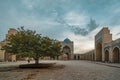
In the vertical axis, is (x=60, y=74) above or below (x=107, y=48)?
below

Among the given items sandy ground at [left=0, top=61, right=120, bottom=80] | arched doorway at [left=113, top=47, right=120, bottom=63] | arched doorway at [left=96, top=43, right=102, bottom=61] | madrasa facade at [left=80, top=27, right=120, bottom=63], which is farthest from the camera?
arched doorway at [left=96, top=43, right=102, bottom=61]

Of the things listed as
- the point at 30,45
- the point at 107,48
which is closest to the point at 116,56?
the point at 107,48

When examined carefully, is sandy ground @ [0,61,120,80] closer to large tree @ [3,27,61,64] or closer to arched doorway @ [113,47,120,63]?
large tree @ [3,27,61,64]

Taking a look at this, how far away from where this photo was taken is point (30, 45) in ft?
83.7

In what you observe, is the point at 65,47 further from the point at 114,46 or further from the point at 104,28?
the point at 114,46

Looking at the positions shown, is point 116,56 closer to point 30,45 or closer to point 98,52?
point 98,52

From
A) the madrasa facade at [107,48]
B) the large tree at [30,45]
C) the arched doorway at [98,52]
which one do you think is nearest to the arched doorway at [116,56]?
the madrasa facade at [107,48]

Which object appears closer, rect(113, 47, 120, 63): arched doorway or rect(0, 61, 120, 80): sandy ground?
rect(0, 61, 120, 80): sandy ground

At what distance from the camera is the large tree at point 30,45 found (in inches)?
960

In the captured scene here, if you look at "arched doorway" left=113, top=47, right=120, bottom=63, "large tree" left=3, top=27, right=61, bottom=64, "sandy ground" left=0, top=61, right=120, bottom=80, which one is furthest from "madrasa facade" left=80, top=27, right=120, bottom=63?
"sandy ground" left=0, top=61, right=120, bottom=80

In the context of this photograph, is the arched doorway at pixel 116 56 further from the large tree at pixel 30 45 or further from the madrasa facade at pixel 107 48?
the large tree at pixel 30 45

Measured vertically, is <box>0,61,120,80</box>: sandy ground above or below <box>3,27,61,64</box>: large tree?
below

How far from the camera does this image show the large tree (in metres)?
24.4

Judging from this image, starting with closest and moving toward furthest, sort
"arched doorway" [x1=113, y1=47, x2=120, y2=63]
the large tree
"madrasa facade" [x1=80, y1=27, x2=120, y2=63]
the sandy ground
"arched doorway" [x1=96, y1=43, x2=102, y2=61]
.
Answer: the sandy ground
the large tree
"madrasa facade" [x1=80, y1=27, x2=120, y2=63]
"arched doorway" [x1=113, y1=47, x2=120, y2=63]
"arched doorway" [x1=96, y1=43, x2=102, y2=61]
